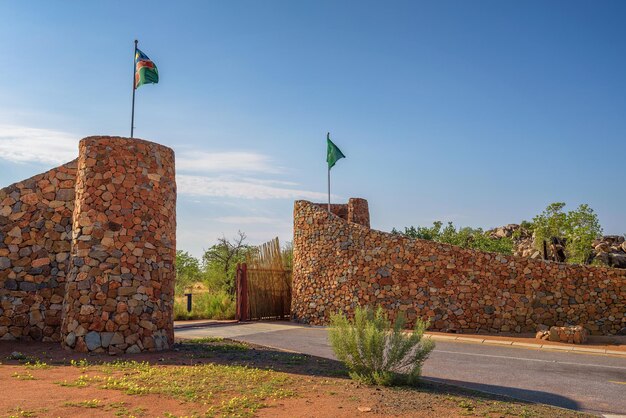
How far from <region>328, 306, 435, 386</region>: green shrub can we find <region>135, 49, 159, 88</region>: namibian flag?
8714mm

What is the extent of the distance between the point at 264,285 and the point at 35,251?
11564 mm

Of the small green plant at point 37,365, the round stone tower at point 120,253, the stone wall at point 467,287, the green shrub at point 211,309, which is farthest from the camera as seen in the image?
the green shrub at point 211,309

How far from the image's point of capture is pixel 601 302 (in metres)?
18.8

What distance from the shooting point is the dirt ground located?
23.4 feet

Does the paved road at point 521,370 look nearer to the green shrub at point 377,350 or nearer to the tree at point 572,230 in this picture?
the green shrub at point 377,350

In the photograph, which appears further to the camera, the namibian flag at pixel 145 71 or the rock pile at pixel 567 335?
the rock pile at pixel 567 335

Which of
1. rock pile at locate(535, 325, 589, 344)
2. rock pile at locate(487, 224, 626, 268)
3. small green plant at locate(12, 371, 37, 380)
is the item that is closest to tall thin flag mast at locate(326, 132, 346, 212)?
rock pile at locate(535, 325, 589, 344)

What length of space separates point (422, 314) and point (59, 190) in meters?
12.2

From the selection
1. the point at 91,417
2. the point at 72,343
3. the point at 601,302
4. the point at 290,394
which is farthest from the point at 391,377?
the point at 601,302

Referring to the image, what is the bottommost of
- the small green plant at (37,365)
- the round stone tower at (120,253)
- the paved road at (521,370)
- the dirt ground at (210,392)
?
the paved road at (521,370)

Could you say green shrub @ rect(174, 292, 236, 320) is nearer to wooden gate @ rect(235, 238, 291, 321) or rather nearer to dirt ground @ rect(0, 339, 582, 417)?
wooden gate @ rect(235, 238, 291, 321)

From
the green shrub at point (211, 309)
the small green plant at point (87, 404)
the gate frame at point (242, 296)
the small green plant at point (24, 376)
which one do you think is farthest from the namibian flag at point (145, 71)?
the green shrub at point (211, 309)

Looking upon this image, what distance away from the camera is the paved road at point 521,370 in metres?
9.02

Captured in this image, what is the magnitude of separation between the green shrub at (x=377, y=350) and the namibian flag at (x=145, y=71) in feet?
28.6
